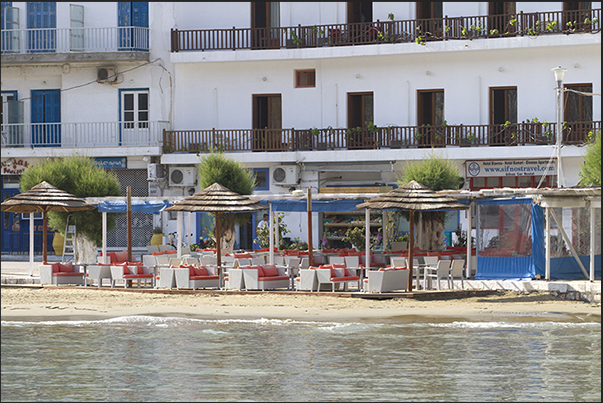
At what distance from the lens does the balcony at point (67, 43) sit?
34.3m

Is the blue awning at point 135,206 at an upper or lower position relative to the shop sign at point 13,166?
lower

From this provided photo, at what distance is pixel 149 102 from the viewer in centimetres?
3491

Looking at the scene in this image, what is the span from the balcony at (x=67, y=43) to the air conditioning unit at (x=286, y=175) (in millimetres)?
6201

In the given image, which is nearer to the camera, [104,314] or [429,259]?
[104,314]

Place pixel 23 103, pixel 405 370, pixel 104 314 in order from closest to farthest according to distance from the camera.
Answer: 1. pixel 405 370
2. pixel 104 314
3. pixel 23 103

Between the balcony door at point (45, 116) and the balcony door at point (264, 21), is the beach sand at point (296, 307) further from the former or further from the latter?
the balcony door at point (264, 21)

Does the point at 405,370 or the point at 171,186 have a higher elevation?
the point at 171,186

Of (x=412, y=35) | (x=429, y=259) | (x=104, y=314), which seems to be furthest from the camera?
(x=412, y=35)

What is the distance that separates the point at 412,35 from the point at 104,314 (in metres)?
17.4

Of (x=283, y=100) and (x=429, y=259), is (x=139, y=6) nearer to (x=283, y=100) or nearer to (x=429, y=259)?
(x=283, y=100)

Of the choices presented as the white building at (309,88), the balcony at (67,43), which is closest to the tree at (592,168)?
the white building at (309,88)

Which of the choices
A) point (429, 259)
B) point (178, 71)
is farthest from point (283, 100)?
point (429, 259)

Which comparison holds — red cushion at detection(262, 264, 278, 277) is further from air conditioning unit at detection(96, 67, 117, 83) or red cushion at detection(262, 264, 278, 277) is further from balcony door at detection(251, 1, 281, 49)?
air conditioning unit at detection(96, 67, 117, 83)

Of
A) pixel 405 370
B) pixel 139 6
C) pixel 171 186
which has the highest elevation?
pixel 139 6
